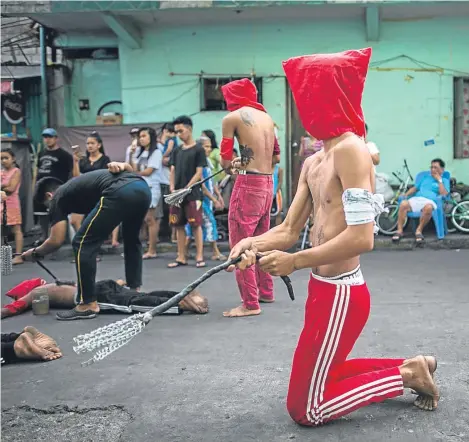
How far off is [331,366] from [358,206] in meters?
0.83

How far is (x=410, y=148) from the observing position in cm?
1099

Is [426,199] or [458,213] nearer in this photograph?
[426,199]

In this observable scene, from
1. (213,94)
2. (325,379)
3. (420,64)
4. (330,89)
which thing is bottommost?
(325,379)

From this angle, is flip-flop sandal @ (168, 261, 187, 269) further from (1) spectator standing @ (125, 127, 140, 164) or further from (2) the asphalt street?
(1) spectator standing @ (125, 127, 140, 164)

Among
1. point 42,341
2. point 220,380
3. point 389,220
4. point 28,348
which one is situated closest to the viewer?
point 220,380

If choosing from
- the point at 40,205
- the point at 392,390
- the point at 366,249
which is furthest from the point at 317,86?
the point at 40,205

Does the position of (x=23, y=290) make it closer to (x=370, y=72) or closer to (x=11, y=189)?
(x=11, y=189)

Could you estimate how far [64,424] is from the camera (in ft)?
11.0

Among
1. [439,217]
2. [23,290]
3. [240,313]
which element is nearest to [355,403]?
[240,313]

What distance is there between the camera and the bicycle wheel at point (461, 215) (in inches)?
397

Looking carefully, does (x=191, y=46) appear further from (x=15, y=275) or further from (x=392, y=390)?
(x=392, y=390)

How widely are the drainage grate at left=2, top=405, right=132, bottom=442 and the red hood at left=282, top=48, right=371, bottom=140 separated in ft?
5.98

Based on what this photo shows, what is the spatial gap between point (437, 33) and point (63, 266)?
7360mm

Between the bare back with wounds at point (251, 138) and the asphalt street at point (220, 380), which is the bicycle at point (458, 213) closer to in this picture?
the asphalt street at point (220, 380)
